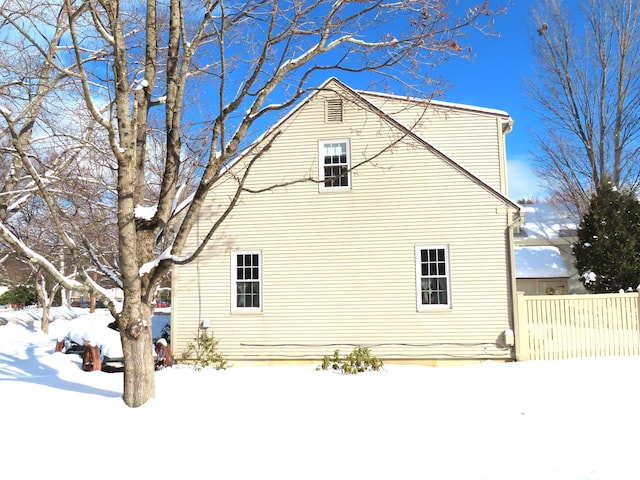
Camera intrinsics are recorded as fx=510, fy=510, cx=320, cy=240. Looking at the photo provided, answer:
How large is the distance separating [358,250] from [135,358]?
6301 millimetres

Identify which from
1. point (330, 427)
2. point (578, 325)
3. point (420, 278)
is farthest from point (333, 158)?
point (330, 427)

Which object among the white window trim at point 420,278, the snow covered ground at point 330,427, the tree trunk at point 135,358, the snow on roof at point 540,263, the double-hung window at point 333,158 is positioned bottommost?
the snow covered ground at point 330,427

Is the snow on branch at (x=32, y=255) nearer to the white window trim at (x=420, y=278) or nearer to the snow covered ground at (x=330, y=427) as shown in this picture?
the snow covered ground at (x=330, y=427)

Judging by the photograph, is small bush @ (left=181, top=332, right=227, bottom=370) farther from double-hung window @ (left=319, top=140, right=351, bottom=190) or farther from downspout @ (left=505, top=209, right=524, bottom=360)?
downspout @ (left=505, top=209, right=524, bottom=360)

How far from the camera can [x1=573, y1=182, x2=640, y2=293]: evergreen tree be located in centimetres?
1772

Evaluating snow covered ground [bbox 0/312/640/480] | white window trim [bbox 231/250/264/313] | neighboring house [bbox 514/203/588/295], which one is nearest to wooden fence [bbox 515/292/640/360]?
snow covered ground [bbox 0/312/640/480]

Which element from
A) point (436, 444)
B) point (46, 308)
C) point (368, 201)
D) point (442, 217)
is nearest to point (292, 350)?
point (368, 201)

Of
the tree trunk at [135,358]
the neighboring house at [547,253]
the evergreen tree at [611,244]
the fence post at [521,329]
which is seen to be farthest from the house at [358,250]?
the neighboring house at [547,253]

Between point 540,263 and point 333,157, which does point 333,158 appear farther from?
point 540,263

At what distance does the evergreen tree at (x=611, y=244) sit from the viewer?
58.1 feet

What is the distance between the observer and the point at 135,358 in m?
7.24

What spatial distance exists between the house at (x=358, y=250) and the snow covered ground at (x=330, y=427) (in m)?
1.99

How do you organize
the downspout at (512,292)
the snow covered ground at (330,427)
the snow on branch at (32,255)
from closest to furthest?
the snow covered ground at (330,427) → the snow on branch at (32,255) → the downspout at (512,292)

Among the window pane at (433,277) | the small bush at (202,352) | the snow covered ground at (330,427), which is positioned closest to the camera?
the snow covered ground at (330,427)
